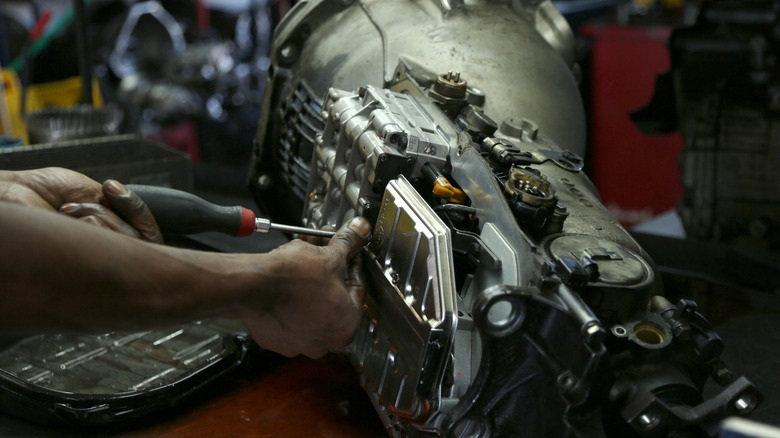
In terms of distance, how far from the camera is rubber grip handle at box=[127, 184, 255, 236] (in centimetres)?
97

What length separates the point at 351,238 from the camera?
3.15ft

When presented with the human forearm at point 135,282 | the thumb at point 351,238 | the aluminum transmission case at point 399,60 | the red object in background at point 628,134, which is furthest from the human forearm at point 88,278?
the red object in background at point 628,134

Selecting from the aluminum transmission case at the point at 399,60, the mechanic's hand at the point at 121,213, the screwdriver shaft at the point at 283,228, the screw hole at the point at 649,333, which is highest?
the aluminum transmission case at the point at 399,60

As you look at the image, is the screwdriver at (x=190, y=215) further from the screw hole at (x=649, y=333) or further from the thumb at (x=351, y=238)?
the screw hole at (x=649, y=333)

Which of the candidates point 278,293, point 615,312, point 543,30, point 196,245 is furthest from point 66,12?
point 615,312

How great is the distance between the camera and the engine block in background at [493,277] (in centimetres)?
75

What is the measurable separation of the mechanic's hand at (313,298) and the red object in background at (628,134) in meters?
2.32

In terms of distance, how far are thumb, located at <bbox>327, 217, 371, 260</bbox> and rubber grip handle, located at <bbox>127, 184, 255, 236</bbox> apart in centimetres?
14

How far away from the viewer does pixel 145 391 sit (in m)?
1.08

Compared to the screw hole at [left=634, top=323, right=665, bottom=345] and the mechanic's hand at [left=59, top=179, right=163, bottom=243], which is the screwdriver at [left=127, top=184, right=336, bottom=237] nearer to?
the mechanic's hand at [left=59, top=179, right=163, bottom=243]

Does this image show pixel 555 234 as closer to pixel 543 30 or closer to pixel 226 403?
pixel 226 403

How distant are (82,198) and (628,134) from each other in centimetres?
261

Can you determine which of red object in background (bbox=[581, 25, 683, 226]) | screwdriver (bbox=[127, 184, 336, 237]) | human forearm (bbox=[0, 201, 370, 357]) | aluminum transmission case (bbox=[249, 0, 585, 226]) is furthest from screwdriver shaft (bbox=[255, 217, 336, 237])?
red object in background (bbox=[581, 25, 683, 226])

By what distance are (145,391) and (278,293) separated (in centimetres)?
40
